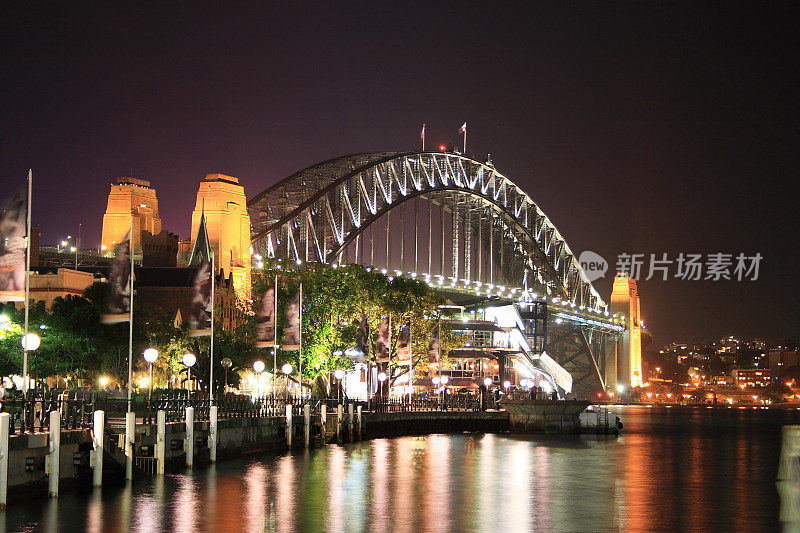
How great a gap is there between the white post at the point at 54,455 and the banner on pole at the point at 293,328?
1294 inches

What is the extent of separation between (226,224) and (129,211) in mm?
25804

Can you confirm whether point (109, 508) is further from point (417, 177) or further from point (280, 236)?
point (417, 177)

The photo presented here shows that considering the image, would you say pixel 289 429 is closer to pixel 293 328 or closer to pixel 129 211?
pixel 293 328

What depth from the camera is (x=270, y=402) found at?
6894 cm

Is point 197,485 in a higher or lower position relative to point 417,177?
lower

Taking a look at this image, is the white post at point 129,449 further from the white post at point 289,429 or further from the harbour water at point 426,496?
the white post at point 289,429

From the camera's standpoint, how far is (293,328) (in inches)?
2709

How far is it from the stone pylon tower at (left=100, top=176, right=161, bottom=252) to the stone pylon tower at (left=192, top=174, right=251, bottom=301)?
1617 centimetres

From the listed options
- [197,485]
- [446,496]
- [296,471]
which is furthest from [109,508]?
[296,471]

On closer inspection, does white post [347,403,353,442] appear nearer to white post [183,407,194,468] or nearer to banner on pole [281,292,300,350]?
banner on pole [281,292,300,350]

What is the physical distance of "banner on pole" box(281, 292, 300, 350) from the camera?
68.2m

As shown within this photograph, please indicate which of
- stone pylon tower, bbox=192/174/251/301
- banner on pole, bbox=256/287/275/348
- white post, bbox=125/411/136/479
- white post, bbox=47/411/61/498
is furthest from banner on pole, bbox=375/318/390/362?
white post, bbox=47/411/61/498

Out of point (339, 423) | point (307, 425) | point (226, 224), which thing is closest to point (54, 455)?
point (307, 425)

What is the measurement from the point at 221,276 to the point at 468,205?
92.3 m
